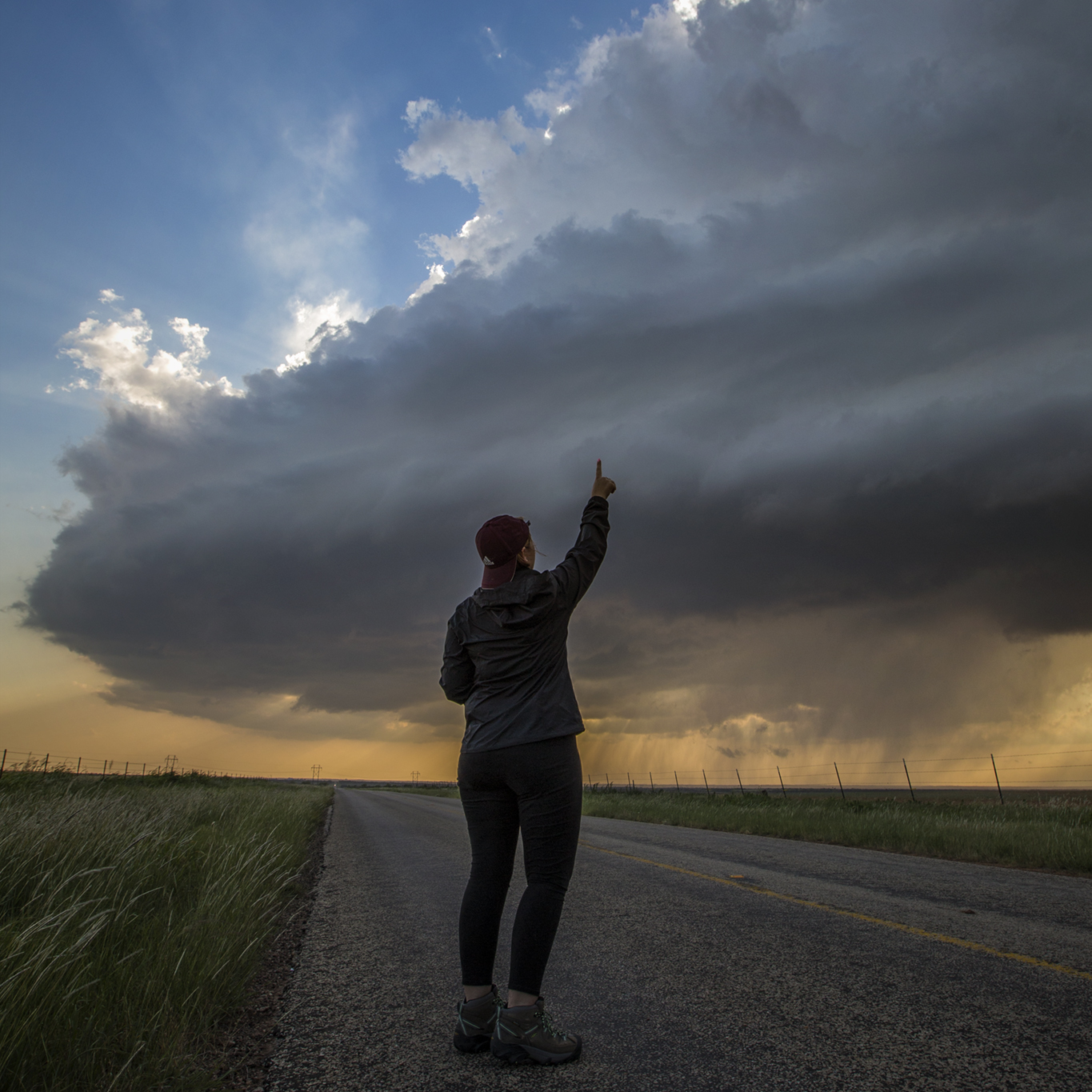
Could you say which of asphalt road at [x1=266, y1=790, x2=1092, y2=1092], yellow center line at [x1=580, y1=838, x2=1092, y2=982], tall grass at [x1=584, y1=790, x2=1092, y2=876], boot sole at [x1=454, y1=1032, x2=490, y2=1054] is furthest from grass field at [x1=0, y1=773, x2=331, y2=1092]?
tall grass at [x1=584, y1=790, x2=1092, y2=876]

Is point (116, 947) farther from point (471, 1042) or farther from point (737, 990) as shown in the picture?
point (737, 990)

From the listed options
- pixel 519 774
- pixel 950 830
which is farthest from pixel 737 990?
pixel 950 830

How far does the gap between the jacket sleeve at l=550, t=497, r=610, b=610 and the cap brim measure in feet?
0.62

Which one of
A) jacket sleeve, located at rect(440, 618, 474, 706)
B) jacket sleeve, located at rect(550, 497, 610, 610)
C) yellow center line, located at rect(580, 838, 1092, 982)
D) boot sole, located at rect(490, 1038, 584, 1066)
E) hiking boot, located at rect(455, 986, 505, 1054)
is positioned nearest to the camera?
boot sole, located at rect(490, 1038, 584, 1066)

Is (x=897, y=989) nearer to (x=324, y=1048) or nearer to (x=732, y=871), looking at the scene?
(x=324, y=1048)

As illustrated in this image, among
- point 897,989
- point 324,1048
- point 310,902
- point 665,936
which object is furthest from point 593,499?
point 310,902

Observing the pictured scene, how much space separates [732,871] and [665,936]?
3380mm

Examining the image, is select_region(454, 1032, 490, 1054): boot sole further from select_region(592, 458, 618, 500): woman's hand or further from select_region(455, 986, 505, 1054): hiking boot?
select_region(592, 458, 618, 500): woman's hand

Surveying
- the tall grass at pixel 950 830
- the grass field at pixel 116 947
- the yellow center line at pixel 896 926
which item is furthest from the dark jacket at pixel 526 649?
the tall grass at pixel 950 830

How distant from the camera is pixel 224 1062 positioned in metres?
2.57

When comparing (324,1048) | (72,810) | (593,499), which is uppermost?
(593,499)

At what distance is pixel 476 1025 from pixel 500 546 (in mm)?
1863

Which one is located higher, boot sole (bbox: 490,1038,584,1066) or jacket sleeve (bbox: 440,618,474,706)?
jacket sleeve (bbox: 440,618,474,706)

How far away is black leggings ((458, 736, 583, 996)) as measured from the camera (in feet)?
8.16
